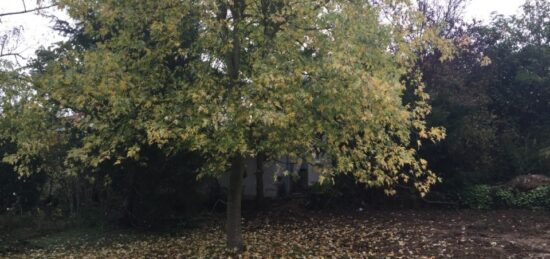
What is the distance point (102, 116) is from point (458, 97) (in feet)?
32.8

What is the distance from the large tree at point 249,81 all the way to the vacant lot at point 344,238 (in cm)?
200

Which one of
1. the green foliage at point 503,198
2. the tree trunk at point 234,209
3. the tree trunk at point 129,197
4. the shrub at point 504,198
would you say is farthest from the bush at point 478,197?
the tree trunk at point 129,197

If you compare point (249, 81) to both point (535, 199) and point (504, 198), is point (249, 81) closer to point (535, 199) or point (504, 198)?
point (504, 198)

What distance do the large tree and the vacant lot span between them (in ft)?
6.56

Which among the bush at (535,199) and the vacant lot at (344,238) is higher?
the bush at (535,199)

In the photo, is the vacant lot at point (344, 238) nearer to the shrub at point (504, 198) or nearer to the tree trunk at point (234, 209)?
the tree trunk at point (234, 209)

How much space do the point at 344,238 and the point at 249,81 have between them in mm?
4789

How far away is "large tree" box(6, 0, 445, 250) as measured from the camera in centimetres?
652

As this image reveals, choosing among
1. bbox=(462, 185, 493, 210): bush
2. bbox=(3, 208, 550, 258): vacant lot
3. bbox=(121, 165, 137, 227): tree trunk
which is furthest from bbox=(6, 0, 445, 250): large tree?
bbox=(462, 185, 493, 210): bush

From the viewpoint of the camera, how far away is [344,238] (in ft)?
35.2

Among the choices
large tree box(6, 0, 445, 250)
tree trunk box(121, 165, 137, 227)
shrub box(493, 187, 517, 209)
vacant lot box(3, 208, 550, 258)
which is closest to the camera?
large tree box(6, 0, 445, 250)

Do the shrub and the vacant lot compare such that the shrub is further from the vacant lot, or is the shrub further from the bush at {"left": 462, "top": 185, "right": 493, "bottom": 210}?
the vacant lot

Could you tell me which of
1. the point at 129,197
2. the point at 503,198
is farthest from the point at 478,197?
the point at 129,197

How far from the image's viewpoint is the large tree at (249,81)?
21.4ft
